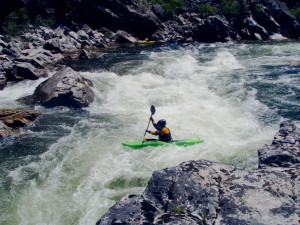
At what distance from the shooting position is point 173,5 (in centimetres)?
3738

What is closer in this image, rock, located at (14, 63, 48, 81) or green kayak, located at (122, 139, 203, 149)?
green kayak, located at (122, 139, 203, 149)

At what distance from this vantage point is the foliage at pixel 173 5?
118ft

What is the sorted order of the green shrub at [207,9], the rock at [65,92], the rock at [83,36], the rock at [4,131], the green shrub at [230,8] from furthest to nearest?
the green shrub at [207,9], the green shrub at [230,8], the rock at [83,36], the rock at [65,92], the rock at [4,131]

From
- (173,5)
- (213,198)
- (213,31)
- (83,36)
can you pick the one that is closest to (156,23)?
(173,5)

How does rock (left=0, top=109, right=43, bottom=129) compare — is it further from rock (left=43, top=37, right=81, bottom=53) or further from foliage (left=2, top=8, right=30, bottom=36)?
foliage (left=2, top=8, right=30, bottom=36)

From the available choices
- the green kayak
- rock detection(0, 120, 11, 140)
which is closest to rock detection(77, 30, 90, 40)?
rock detection(0, 120, 11, 140)

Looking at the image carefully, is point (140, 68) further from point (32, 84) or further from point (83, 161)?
point (83, 161)

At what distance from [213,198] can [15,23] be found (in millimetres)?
28823

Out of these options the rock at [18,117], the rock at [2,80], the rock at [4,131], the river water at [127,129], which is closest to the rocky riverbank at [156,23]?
the rock at [2,80]

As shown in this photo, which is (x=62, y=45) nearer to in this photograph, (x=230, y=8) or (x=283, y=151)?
(x=230, y=8)

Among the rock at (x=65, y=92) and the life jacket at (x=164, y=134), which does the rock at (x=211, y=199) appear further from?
the rock at (x=65, y=92)

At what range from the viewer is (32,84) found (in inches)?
576

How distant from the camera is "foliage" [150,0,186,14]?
36.1 meters

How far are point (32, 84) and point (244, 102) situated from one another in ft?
34.0
